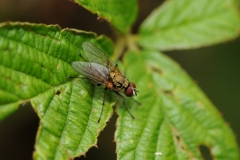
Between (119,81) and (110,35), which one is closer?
(119,81)

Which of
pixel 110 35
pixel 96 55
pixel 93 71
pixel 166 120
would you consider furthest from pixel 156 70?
pixel 110 35

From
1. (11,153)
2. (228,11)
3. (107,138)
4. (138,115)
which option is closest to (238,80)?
(228,11)

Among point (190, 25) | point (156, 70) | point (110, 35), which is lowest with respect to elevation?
point (156, 70)

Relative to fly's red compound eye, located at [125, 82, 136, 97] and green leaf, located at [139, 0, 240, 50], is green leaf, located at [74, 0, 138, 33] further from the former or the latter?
fly's red compound eye, located at [125, 82, 136, 97]

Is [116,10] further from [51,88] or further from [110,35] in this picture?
[110,35]

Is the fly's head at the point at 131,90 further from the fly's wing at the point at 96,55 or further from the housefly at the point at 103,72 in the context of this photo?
the fly's wing at the point at 96,55

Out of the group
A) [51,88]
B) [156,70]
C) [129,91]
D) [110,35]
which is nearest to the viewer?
[51,88]

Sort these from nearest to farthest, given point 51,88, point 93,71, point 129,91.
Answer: point 51,88
point 93,71
point 129,91

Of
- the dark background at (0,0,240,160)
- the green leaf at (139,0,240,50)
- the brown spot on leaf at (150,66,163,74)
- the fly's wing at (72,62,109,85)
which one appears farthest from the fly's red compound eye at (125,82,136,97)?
the dark background at (0,0,240,160)
